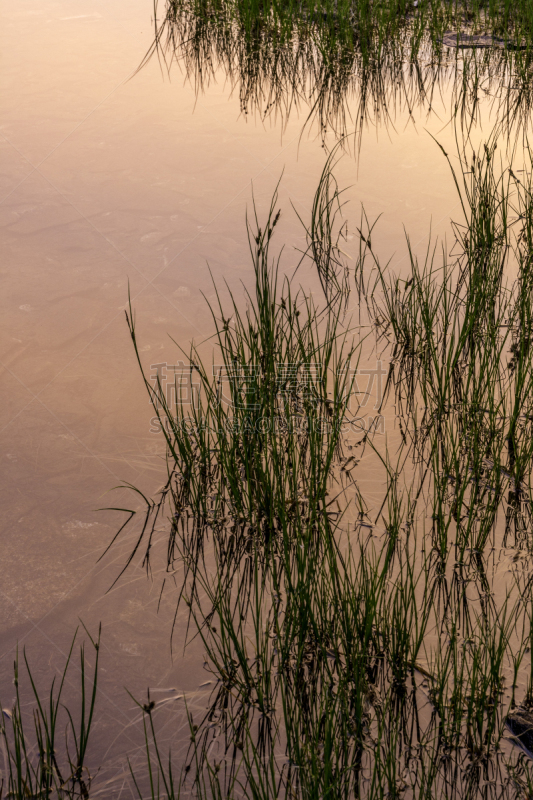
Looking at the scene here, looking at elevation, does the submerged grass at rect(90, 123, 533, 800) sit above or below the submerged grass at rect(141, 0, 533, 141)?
below

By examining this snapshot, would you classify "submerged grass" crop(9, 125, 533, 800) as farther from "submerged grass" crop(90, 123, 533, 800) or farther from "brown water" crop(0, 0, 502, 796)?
"brown water" crop(0, 0, 502, 796)

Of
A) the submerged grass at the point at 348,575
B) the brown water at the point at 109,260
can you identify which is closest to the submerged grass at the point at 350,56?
the brown water at the point at 109,260

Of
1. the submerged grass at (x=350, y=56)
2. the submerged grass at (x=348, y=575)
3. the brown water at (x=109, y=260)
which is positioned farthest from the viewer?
the submerged grass at (x=350, y=56)

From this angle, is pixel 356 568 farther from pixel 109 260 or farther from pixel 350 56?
pixel 350 56

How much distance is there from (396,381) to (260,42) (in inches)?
144

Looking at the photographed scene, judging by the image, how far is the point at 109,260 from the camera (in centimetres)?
300

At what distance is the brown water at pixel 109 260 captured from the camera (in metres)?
1.71

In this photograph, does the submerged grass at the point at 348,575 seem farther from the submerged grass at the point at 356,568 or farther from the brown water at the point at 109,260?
the brown water at the point at 109,260

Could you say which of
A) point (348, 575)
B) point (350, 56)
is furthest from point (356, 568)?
point (350, 56)

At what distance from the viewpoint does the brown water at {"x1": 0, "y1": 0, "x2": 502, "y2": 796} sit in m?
1.71

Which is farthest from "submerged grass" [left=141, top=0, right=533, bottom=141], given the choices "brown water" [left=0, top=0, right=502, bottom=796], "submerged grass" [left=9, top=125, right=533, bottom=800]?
"submerged grass" [left=9, top=125, right=533, bottom=800]

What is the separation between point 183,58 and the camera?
197 inches

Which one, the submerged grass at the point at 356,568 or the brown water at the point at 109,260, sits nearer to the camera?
the submerged grass at the point at 356,568

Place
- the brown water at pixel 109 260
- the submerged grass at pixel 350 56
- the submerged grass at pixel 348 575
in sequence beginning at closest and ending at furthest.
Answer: the submerged grass at pixel 348 575
the brown water at pixel 109 260
the submerged grass at pixel 350 56
